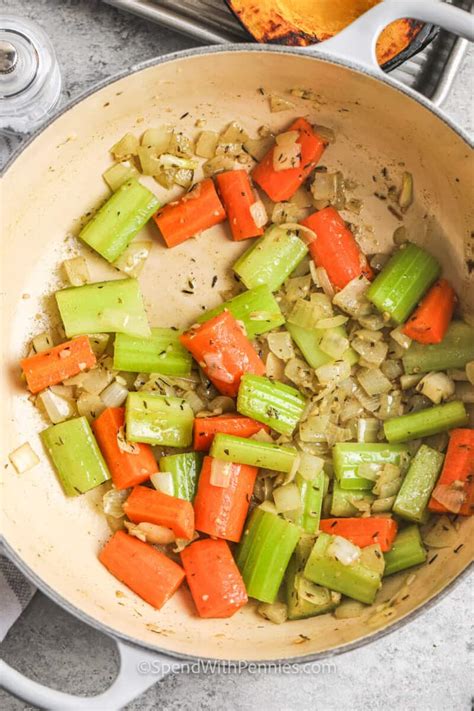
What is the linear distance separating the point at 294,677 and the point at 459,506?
658 mm

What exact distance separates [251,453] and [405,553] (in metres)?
0.45

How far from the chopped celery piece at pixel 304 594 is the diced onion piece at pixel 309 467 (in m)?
0.15

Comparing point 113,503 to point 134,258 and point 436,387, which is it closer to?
point 134,258

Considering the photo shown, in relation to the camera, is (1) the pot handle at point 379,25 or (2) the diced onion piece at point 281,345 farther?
(2) the diced onion piece at point 281,345

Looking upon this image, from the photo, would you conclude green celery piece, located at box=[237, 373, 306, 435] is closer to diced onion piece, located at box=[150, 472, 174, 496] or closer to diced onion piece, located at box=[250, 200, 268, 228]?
diced onion piece, located at box=[150, 472, 174, 496]

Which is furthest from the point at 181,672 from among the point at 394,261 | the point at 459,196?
the point at 459,196

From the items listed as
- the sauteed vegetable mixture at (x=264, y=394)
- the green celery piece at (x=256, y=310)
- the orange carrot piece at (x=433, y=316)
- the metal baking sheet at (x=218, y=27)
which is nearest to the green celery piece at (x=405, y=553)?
the sauteed vegetable mixture at (x=264, y=394)

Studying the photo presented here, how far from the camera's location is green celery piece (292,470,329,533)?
2027 mm

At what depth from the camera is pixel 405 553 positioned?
2.00 m

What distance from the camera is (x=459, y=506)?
197cm

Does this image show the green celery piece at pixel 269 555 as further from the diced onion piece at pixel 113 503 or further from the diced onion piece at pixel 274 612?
the diced onion piece at pixel 113 503

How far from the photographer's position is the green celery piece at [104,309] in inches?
80.0

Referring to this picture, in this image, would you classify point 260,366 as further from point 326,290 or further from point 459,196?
point 459,196


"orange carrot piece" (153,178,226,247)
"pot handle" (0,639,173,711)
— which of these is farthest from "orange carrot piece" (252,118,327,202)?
"pot handle" (0,639,173,711)
